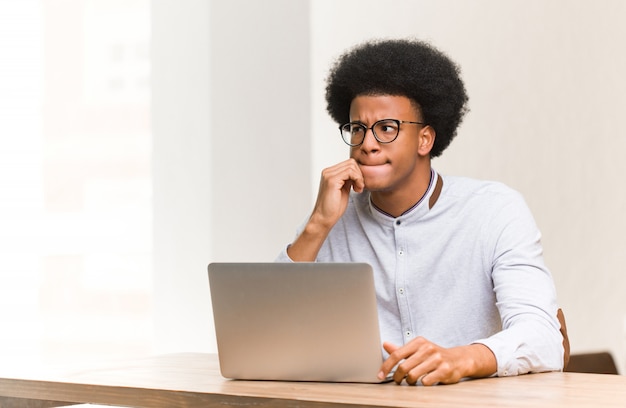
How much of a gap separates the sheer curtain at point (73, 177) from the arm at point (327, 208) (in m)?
1.72

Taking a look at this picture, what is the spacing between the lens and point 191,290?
380 cm

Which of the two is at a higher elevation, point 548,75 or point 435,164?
point 548,75

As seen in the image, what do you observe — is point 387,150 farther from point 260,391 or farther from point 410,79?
point 260,391

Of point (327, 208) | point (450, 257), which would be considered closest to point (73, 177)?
point (327, 208)

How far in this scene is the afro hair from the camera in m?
2.25

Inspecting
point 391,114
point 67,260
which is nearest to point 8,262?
point 67,260

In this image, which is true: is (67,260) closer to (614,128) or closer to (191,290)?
(191,290)

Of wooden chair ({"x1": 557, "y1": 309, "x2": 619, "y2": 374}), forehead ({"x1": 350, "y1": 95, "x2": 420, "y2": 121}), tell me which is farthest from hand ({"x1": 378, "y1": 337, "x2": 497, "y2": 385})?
wooden chair ({"x1": 557, "y1": 309, "x2": 619, "y2": 374})

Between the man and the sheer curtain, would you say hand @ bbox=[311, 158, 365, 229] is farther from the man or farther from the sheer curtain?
the sheer curtain

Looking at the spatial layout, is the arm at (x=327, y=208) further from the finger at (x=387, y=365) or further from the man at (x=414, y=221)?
the finger at (x=387, y=365)

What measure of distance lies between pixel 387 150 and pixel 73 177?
2212 mm

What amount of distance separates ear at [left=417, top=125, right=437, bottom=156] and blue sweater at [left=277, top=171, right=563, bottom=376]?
9 centimetres

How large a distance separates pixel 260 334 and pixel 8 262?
213cm

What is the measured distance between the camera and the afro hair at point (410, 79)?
2254mm
